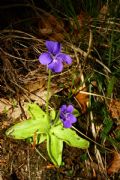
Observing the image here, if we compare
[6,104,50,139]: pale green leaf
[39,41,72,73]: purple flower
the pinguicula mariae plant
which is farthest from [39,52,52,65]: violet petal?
[6,104,50,139]: pale green leaf

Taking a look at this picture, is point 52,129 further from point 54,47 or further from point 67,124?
point 54,47

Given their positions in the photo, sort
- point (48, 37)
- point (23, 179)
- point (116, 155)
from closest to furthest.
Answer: point (23, 179)
point (116, 155)
point (48, 37)

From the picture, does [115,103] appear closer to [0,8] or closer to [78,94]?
[78,94]

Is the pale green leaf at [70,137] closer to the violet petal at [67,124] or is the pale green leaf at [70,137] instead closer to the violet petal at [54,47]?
the violet petal at [67,124]

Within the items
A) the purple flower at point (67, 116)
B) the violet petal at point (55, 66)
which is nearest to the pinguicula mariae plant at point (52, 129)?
the purple flower at point (67, 116)

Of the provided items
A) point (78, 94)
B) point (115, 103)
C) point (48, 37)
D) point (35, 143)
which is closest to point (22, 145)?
point (35, 143)

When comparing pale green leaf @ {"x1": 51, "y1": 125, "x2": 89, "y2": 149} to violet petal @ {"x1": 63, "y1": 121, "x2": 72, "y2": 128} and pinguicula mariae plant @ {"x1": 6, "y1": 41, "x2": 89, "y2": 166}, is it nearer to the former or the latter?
pinguicula mariae plant @ {"x1": 6, "y1": 41, "x2": 89, "y2": 166}
